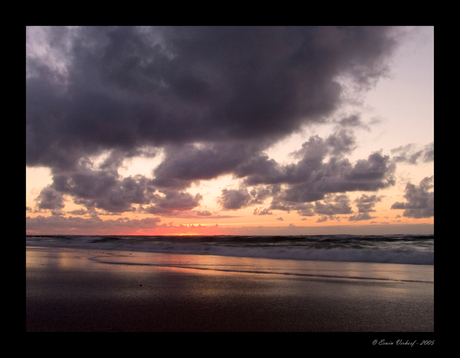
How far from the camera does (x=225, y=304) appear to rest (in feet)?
16.6

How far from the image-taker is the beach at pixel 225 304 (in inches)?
162

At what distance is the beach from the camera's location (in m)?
4.12
